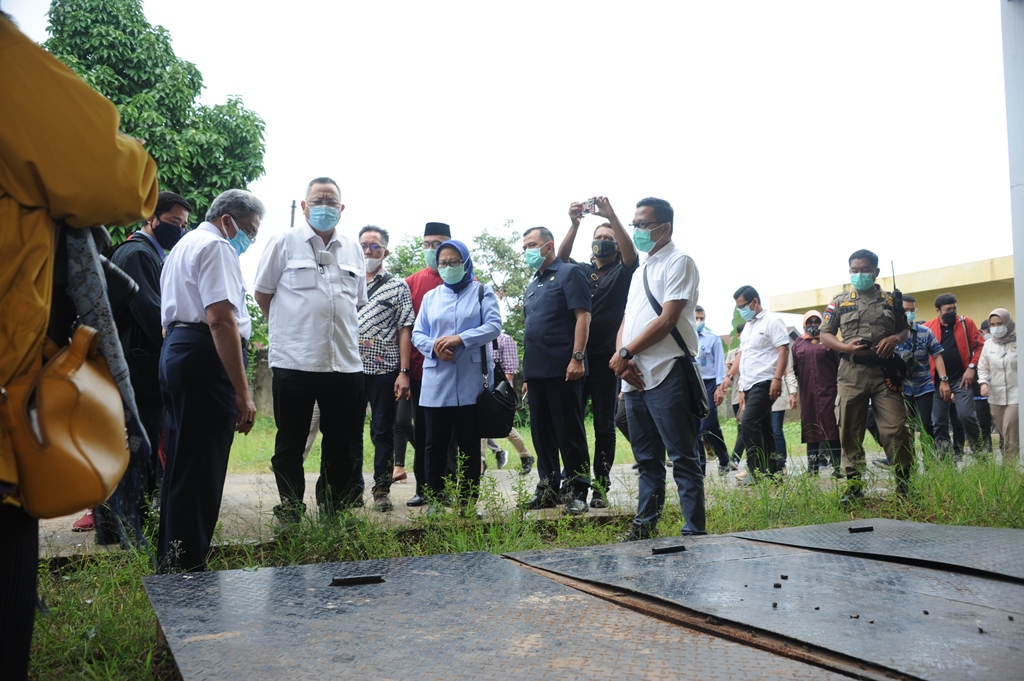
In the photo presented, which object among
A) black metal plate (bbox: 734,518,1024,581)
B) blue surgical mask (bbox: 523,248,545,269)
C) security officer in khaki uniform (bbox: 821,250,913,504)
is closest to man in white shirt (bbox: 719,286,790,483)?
security officer in khaki uniform (bbox: 821,250,913,504)

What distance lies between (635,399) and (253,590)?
274 cm

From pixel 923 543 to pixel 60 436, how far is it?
9.82ft

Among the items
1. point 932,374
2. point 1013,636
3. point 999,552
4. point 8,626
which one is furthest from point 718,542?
point 932,374

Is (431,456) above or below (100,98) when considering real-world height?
below

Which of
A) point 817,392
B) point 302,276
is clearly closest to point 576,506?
point 302,276

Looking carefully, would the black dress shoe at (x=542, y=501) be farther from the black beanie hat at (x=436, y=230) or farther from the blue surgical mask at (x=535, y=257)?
the black beanie hat at (x=436, y=230)

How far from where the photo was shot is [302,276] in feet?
15.9

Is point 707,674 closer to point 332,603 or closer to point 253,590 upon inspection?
point 332,603

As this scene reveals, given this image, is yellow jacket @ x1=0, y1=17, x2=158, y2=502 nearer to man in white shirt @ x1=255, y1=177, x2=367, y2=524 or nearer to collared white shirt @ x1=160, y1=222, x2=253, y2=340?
collared white shirt @ x1=160, y1=222, x2=253, y2=340

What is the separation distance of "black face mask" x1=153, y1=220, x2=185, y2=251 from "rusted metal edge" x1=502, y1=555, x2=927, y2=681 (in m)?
3.53

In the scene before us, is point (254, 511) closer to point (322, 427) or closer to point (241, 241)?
point (322, 427)

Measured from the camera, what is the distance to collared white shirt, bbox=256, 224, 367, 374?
4727 mm

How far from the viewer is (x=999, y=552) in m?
3.08

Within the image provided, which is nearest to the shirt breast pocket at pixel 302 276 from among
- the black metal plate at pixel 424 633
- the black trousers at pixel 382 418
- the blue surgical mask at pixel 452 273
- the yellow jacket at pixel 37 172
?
the blue surgical mask at pixel 452 273
